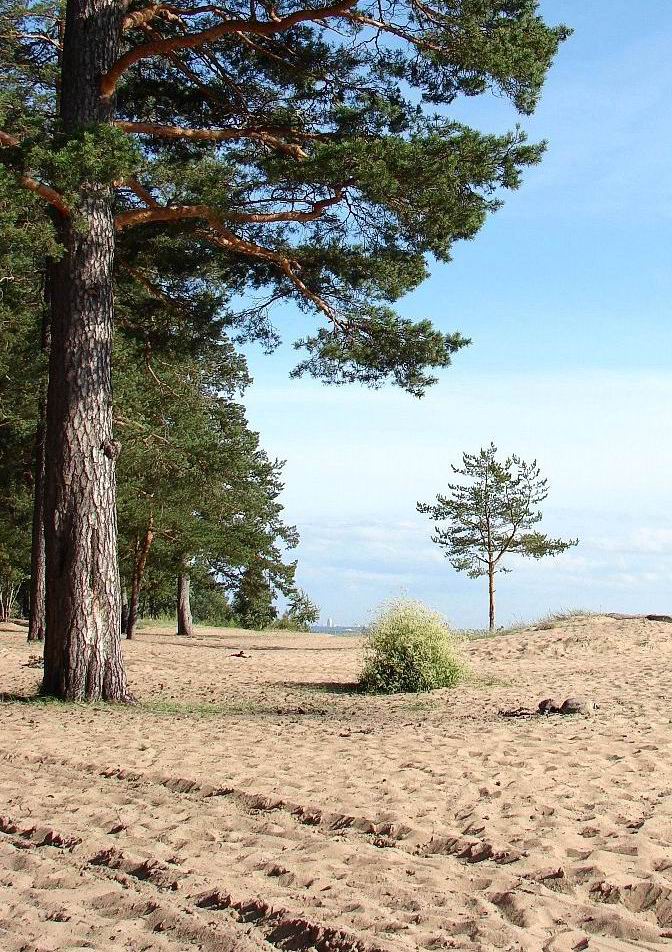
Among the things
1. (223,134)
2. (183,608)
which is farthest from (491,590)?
(223,134)

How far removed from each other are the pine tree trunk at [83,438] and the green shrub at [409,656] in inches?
157

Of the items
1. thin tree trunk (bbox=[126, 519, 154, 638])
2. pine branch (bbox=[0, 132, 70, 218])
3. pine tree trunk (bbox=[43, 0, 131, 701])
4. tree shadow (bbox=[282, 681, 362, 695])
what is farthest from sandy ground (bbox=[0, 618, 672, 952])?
thin tree trunk (bbox=[126, 519, 154, 638])

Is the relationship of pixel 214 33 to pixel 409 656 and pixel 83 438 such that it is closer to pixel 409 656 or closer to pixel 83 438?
pixel 83 438

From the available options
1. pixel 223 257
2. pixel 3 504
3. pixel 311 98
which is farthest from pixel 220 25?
pixel 3 504

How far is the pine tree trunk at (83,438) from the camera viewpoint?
34.8 ft

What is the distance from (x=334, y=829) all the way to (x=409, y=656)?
316 inches

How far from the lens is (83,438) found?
10.6 m

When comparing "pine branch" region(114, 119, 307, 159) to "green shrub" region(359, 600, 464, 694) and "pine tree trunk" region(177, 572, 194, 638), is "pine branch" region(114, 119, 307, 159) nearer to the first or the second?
"green shrub" region(359, 600, 464, 694)

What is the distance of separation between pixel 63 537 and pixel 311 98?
21.0 feet

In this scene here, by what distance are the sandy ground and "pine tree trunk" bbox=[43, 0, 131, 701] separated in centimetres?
70

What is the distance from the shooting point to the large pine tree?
9977 millimetres

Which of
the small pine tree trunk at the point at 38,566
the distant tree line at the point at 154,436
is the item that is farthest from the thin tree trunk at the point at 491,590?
the small pine tree trunk at the point at 38,566

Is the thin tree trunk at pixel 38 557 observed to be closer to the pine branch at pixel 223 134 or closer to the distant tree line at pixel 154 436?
the distant tree line at pixel 154 436

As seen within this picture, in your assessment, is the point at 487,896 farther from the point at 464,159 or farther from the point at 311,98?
the point at 311,98
